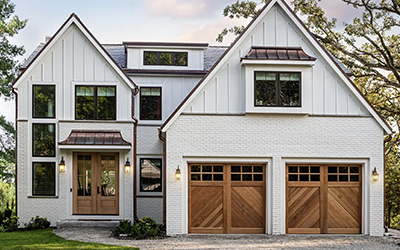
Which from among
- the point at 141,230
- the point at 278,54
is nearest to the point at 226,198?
the point at 141,230

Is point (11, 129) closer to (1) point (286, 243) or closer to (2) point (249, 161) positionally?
(2) point (249, 161)

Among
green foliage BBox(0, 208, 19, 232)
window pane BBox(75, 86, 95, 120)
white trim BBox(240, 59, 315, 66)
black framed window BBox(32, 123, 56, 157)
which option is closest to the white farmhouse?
white trim BBox(240, 59, 315, 66)

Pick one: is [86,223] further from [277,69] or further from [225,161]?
[277,69]

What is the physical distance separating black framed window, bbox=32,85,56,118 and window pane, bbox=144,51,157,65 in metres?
3.98

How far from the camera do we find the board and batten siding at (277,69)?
14852 mm

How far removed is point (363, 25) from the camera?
22406 millimetres

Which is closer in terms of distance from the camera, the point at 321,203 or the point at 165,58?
the point at 321,203

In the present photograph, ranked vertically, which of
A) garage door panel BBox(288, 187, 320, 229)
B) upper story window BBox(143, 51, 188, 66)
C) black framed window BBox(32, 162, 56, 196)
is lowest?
garage door panel BBox(288, 187, 320, 229)

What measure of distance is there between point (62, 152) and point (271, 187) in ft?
25.0

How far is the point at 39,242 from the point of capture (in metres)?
13.3

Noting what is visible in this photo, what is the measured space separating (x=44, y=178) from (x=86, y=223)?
236 centimetres

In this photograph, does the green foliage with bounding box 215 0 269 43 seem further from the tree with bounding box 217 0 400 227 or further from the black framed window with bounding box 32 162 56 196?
the black framed window with bounding box 32 162 56 196

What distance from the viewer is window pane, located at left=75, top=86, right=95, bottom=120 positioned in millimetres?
17188

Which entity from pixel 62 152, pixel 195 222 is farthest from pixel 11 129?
pixel 195 222
